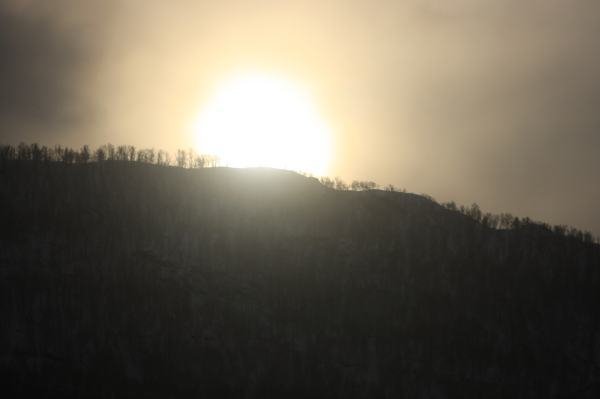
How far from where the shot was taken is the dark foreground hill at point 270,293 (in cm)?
13475

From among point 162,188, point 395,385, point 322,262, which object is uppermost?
point 162,188

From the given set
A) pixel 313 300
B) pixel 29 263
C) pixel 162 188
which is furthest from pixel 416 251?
pixel 29 263

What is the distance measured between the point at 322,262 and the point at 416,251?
62.5 feet

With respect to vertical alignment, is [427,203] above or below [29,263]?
above

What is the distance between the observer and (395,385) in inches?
5369

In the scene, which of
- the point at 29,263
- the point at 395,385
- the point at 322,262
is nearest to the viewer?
the point at 395,385

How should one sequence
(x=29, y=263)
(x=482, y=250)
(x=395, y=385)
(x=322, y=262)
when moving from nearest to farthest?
(x=395, y=385), (x=29, y=263), (x=322, y=262), (x=482, y=250)

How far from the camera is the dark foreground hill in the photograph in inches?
5305

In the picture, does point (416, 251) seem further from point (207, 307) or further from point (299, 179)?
point (207, 307)

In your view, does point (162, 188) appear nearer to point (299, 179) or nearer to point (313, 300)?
point (299, 179)

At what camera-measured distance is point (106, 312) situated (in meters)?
140

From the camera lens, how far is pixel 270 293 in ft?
492

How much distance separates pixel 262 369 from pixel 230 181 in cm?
4885

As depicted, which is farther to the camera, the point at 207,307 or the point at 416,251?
the point at 416,251
